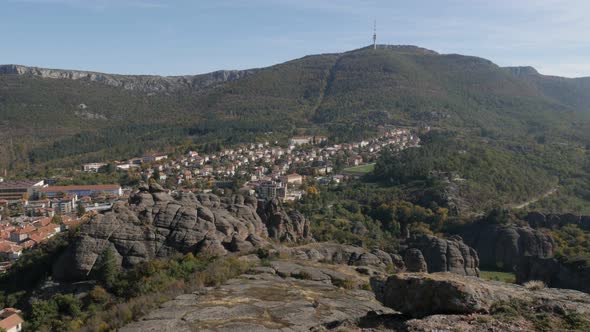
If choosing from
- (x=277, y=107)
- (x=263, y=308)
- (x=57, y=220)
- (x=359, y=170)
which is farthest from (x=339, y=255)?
(x=277, y=107)

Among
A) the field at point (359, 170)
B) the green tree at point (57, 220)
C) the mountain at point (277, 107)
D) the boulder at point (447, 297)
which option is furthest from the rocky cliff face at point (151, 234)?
the mountain at point (277, 107)

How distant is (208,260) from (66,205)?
4833 centimetres

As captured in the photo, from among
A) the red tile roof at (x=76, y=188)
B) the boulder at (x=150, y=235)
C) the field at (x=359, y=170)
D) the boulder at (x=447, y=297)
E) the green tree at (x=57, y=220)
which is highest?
the boulder at (x=447, y=297)

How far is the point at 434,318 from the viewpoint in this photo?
8.80 m

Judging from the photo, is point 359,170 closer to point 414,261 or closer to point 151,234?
point 414,261

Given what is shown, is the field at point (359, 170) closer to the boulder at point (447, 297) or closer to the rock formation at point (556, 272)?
the rock formation at point (556, 272)

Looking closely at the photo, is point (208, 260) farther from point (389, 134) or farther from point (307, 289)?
point (389, 134)

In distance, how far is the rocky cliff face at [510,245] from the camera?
1537 inches

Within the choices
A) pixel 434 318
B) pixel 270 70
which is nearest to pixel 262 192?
pixel 434 318

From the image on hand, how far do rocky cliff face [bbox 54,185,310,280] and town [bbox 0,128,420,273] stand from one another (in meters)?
20.7

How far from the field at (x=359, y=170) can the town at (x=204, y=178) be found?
0.20 meters

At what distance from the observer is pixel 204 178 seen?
246ft

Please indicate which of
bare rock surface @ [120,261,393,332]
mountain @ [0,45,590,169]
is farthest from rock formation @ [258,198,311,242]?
mountain @ [0,45,590,169]

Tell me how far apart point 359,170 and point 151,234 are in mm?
59964
